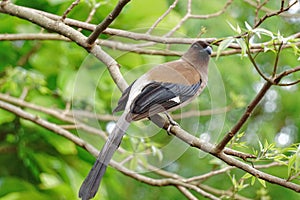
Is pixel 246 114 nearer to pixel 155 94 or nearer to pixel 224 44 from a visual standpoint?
pixel 224 44

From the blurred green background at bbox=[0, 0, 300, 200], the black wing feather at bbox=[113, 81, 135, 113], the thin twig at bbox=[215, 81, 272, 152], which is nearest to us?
the thin twig at bbox=[215, 81, 272, 152]

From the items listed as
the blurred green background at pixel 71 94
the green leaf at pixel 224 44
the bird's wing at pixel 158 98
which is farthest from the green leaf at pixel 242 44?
the blurred green background at pixel 71 94

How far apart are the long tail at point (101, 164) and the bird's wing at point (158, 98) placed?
0.04 m

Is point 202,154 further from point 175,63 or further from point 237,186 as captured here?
point 237,186

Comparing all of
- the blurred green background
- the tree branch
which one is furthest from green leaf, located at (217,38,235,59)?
the blurred green background

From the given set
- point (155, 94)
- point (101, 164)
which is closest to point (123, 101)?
point (155, 94)

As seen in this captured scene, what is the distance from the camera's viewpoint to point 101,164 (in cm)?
150

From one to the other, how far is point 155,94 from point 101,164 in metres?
0.23

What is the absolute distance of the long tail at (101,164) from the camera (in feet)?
4.82

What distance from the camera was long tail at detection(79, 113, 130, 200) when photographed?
1469 millimetres

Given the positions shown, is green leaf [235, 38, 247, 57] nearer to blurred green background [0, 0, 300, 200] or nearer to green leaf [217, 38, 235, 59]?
green leaf [217, 38, 235, 59]

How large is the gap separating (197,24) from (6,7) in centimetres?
169

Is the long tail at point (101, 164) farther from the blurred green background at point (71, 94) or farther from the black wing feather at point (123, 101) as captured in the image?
the blurred green background at point (71, 94)

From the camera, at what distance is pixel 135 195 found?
3748 millimetres
